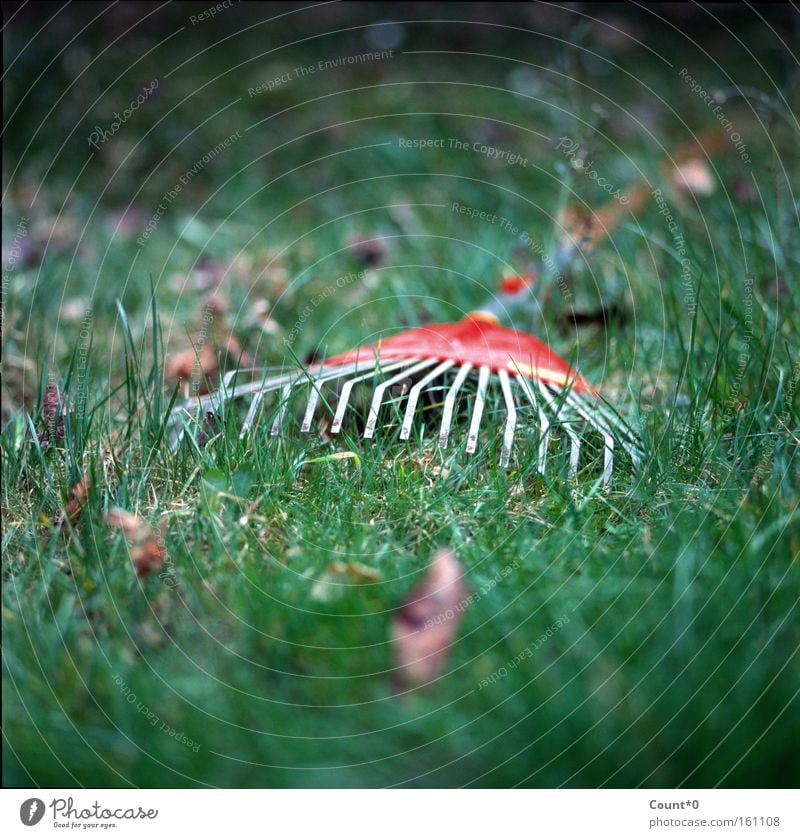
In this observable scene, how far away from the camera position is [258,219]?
13.4 feet

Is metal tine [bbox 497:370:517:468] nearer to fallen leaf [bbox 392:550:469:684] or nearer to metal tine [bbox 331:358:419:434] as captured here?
metal tine [bbox 331:358:419:434]

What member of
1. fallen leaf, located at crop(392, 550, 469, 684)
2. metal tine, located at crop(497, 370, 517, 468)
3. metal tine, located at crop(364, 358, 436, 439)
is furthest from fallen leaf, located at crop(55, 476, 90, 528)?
metal tine, located at crop(497, 370, 517, 468)

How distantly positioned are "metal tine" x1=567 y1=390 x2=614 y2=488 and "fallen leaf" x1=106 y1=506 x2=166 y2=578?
0.98 m

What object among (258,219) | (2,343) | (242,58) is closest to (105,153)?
(258,219)

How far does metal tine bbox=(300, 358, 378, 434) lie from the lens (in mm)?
2061

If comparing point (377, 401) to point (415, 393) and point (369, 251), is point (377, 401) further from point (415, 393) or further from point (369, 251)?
point (369, 251)

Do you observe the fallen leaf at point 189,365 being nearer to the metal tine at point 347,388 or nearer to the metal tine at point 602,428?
the metal tine at point 347,388

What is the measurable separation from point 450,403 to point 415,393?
0.09 m

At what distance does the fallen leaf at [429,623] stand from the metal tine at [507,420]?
0.39 metres

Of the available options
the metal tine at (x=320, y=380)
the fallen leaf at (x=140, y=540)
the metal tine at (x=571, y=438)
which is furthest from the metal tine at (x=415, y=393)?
the fallen leaf at (x=140, y=540)

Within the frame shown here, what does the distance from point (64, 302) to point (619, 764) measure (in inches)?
106

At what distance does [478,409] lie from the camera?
2.05m

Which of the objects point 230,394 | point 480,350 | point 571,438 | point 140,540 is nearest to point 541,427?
point 571,438
